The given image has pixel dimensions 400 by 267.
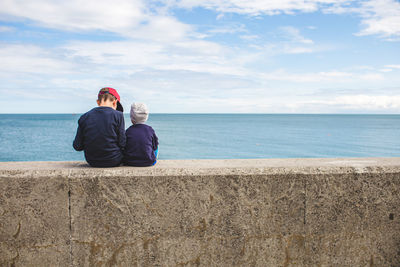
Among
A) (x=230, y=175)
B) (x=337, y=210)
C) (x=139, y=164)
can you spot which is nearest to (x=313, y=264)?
(x=337, y=210)

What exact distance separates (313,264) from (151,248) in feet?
4.23

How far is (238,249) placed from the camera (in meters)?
2.62

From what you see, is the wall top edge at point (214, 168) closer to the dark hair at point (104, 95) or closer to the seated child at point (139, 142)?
the seated child at point (139, 142)

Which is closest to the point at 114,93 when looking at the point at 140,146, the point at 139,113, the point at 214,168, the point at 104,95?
the point at 104,95

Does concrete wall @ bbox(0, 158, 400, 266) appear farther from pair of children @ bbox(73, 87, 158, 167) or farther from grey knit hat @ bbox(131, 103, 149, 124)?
grey knit hat @ bbox(131, 103, 149, 124)

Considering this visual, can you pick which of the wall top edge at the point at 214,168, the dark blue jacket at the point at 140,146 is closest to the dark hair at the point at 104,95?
the dark blue jacket at the point at 140,146

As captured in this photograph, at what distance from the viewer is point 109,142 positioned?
9.64 feet

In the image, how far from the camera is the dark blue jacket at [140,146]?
2928 mm

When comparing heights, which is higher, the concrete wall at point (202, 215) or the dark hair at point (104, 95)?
the dark hair at point (104, 95)

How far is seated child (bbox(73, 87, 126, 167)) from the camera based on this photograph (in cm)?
285

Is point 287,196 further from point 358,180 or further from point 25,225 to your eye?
point 25,225

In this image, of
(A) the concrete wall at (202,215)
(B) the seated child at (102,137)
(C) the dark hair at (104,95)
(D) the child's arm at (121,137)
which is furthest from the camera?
(C) the dark hair at (104,95)

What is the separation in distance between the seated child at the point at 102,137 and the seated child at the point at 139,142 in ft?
0.26

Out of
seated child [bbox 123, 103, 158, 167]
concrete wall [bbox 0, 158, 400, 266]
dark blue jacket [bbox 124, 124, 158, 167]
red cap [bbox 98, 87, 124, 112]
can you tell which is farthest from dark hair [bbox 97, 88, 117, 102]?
concrete wall [bbox 0, 158, 400, 266]
